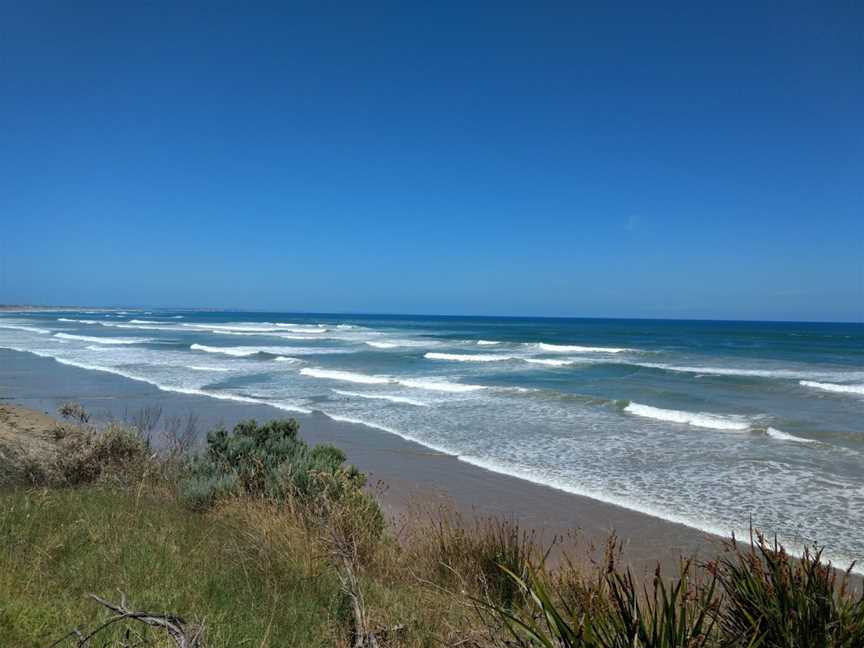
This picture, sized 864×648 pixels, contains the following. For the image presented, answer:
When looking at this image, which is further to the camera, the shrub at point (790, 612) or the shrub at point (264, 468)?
the shrub at point (264, 468)

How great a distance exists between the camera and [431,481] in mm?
10609

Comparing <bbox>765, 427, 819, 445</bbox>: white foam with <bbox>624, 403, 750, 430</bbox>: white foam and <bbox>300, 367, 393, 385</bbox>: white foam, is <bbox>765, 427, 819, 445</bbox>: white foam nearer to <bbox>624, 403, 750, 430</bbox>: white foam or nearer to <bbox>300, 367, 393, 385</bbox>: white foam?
<bbox>624, 403, 750, 430</bbox>: white foam

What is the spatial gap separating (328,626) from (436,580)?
5.22 feet

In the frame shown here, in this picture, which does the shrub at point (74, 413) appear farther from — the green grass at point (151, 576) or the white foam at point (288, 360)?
the white foam at point (288, 360)

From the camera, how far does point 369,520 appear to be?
5.72 m

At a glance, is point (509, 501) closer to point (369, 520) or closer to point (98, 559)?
point (369, 520)

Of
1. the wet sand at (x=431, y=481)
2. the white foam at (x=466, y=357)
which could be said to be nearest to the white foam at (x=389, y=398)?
the wet sand at (x=431, y=481)

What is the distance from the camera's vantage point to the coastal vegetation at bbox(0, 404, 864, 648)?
2586mm

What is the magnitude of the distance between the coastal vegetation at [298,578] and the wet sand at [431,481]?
1034 millimetres

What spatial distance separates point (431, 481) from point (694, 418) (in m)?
10.3

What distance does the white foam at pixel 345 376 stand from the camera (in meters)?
25.4

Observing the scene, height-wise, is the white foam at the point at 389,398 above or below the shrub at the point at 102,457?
below

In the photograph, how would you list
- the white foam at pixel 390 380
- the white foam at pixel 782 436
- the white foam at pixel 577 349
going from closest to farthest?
the white foam at pixel 782 436 < the white foam at pixel 390 380 < the white foam at pixel 577 349

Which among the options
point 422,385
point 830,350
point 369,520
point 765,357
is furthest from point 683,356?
point 369,520
